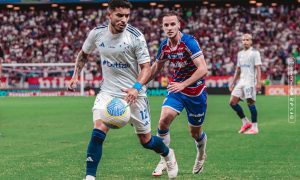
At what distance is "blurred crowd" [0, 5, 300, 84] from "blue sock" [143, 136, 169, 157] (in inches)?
1429

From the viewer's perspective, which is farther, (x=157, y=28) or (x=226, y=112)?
(x=157, y=28)

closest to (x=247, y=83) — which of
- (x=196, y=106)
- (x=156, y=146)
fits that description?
(x=196, y=106)

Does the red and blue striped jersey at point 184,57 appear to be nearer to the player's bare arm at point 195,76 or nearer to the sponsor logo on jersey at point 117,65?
the player's bare arm at point 195,76

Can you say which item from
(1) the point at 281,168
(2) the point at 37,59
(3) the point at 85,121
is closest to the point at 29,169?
(1) the point at 281,168

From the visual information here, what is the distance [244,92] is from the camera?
689 inches

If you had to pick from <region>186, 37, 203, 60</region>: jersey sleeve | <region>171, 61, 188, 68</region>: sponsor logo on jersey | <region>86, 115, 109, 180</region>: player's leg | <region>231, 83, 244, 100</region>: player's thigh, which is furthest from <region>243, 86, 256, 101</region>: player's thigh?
<region>86, 115, 109, 180</region>: player's leg

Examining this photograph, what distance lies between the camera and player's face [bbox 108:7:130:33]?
314 inches

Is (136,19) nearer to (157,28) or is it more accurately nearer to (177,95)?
(157,28)

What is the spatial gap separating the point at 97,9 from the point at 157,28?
6398 millimetres

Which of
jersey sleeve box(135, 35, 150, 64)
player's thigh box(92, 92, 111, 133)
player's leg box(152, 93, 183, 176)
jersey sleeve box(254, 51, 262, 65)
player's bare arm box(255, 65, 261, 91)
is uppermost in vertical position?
jersey sleeve box(135, 35, 150, 64)

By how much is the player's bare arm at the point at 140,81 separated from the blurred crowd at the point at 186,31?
121 feet

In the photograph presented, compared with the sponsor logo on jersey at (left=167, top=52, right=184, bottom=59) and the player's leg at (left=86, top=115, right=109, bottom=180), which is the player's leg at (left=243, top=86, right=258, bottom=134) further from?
the player's leg at (left=86, top=115, right=109, bottom=180)

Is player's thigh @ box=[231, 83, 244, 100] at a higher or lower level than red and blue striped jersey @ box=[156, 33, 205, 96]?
lower

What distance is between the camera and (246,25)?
50656mm
